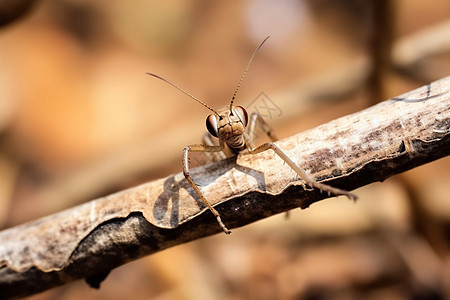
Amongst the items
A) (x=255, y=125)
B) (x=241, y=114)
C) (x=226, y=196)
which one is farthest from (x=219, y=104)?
(x=226, y=196)

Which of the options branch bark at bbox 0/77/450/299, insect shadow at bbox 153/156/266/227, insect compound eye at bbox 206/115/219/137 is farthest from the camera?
insect compound eye at bbox 206/115/219/137

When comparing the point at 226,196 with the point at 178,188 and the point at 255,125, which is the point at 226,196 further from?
the point at 255,125

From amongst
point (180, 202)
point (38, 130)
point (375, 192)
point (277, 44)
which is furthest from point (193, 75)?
point (180, 202)

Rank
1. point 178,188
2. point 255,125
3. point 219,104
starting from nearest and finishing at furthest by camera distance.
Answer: point 178,188, point 255,125, point 219,104

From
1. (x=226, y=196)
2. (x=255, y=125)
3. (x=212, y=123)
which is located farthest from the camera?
(x=255, y=125)

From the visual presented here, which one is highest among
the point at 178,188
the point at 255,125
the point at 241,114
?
the point at 241,114

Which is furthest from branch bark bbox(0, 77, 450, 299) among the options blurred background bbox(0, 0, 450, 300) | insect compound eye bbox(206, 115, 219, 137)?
blurred background bbox(0, 0, 450, 300)

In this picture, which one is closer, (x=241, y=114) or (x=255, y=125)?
(x=241, y=114)

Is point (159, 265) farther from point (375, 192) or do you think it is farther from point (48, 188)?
point (375, 192)

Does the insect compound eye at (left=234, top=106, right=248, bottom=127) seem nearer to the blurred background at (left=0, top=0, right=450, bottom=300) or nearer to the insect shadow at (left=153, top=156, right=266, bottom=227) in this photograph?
the insect shadow at (left=153, top=156, right=266, bottom=227)
